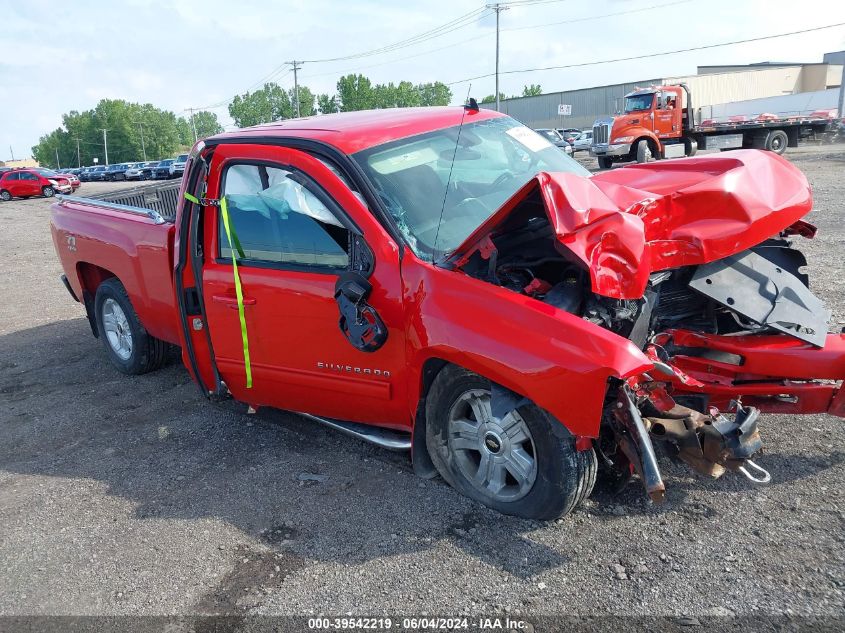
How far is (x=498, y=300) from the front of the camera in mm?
3117

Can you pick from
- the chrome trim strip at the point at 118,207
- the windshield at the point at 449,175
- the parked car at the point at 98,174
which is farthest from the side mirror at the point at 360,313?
the parked car at the point at 98,174

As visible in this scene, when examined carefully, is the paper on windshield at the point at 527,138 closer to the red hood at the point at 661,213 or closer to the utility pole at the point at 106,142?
the red hood at the point at 661,213

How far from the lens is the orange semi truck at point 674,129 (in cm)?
2569

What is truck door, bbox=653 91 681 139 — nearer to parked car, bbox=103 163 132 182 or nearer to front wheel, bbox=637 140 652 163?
front wheel, bbox=637 140 652 163

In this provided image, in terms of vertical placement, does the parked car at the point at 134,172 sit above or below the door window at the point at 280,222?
below

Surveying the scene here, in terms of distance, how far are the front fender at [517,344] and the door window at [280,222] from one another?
557 millimetres

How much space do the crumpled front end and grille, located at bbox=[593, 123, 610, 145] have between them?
969 inches

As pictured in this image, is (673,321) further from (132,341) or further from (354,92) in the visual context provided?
(354,92)

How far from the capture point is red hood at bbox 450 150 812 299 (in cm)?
303

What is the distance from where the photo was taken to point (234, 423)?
4.90 metres

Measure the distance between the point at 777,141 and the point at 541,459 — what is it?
95.6 feet

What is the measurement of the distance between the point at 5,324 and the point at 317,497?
6.52 m

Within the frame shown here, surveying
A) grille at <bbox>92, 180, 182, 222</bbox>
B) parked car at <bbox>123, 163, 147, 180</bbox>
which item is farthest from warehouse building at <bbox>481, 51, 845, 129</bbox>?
grille at <bbox>92, 180, 182, 222</bbox>

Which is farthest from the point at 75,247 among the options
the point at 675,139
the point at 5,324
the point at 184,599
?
the point at 675,139
